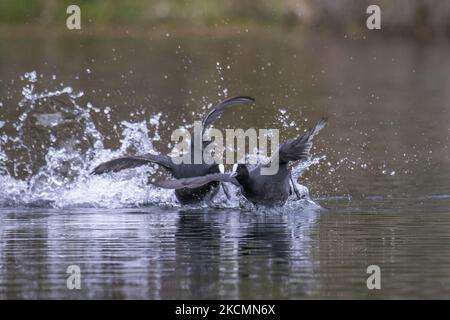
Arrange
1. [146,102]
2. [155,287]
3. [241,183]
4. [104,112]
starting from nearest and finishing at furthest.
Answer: [155,287] → [241,183] → [104,112] → [146,102]

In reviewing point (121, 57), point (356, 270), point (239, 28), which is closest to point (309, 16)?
point (239, 28)

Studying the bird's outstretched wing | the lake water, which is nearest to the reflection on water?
the lake water

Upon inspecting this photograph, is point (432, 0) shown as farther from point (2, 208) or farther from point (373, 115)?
point (2, 208)

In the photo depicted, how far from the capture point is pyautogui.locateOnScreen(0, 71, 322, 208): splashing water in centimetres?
1294

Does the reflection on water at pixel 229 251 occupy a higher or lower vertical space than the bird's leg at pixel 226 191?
lower

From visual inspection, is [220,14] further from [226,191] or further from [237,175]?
[237,175]

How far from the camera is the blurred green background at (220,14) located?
Answer: 30.5m

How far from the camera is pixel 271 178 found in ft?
39.1

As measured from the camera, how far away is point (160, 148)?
15875 millimetres

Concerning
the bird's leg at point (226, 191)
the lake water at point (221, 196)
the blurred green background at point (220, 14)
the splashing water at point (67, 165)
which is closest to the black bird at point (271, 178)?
the lake water at point (221, 196)

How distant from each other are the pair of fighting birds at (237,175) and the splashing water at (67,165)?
31 cm

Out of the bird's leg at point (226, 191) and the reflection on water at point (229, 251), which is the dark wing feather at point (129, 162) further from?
the bird's leg at point (226, 191)

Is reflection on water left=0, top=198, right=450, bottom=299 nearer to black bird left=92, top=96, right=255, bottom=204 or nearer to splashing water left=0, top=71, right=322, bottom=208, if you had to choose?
black bird left=92, top=96, right=255, bottom=204

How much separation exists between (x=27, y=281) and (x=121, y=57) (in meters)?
→ 18.1
